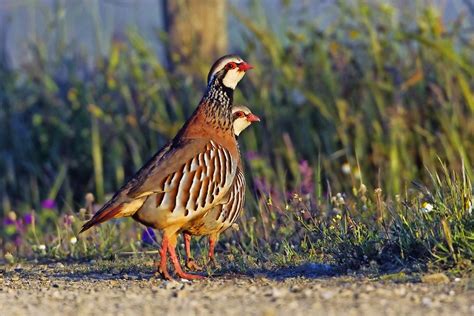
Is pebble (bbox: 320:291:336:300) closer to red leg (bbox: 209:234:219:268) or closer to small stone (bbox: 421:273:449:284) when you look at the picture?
small stone (bbox: 421:273:449:284)

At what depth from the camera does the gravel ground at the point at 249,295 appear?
502 cm

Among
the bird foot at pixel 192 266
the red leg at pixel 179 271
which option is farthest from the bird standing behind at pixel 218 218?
the red leg at pixel 179 271

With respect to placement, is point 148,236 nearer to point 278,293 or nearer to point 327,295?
point 278,293

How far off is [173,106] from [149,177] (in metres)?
4.65

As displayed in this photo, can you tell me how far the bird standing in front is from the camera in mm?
6324

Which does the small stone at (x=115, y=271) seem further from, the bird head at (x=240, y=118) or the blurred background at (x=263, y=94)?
the blurred background at (x=263, y=94)

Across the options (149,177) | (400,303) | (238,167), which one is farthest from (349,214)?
(400,303)

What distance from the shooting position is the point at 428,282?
216 inches

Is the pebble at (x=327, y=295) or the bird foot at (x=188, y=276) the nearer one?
the pebble at (x=327, y=295)

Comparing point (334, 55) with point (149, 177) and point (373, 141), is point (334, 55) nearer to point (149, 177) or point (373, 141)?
point (373, 141)

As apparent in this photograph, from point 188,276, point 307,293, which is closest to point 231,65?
point 188,276

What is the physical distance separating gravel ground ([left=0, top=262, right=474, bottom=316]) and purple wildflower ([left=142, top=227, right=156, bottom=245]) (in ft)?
3.43

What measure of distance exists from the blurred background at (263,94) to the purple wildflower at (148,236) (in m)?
1.63

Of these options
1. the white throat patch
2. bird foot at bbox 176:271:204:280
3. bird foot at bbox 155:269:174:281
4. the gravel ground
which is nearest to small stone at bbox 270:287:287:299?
the gravel ground
